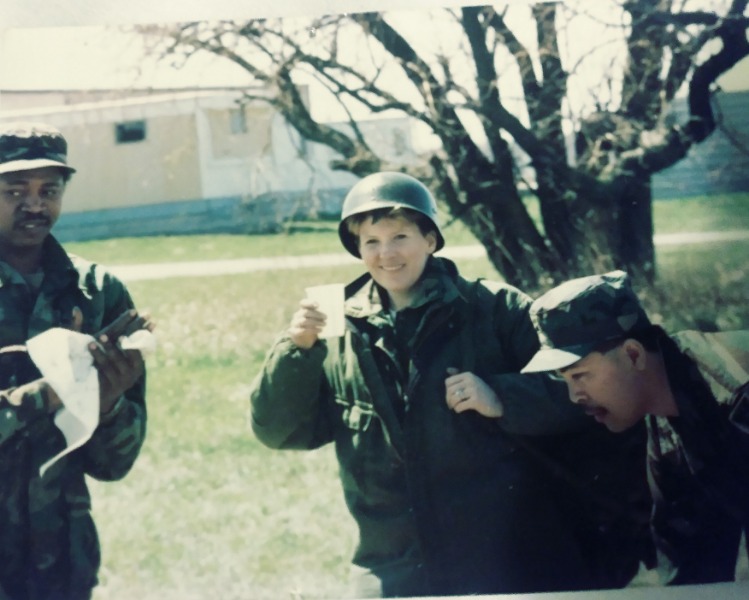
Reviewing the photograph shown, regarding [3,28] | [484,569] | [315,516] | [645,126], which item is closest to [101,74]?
[3,28]

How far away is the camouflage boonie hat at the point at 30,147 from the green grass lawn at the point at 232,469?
27cm

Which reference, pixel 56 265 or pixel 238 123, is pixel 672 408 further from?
pixel 56 265

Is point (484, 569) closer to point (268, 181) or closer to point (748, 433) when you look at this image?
point (748, 433)

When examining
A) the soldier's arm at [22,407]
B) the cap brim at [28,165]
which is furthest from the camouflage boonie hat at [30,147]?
the soldier's arm at [22,407]

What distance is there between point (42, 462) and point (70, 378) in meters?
0.25

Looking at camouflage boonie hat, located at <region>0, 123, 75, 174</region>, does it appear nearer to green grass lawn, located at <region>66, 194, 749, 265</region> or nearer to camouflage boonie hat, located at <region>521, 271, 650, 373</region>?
green grass lawn, located at <region>66, 194, 749, 265</region>

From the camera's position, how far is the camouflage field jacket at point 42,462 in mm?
2557

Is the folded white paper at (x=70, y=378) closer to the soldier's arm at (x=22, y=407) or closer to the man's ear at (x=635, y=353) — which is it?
the soldier's arm at (x=22, y=407)

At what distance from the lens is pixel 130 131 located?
2.74 meters

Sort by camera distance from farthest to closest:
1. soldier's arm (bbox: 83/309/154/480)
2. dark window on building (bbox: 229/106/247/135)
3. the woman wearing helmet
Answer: dark window on building (bbox: 229/106/247/135)
soldier's arm (bbox: 83/309/154/480)
the woman wearing helmet

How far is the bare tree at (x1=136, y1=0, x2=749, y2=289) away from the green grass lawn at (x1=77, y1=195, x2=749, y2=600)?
0.16 meters

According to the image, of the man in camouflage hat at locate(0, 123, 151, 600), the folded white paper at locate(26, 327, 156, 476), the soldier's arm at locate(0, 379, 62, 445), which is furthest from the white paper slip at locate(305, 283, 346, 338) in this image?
the soldier's arm at locate(0, 379, 62, 445)

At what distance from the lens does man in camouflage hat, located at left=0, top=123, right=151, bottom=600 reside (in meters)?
2.56

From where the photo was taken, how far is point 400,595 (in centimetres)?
254
